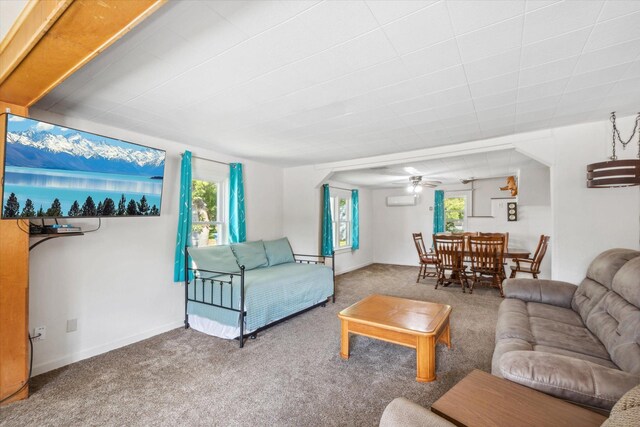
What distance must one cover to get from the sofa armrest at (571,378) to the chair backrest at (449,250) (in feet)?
11.9

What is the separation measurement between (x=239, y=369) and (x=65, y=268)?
1.79 metres

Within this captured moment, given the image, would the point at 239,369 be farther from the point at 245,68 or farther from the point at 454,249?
the point at 454,249

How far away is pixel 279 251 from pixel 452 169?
11.1 ft

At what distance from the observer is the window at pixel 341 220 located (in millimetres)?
6555

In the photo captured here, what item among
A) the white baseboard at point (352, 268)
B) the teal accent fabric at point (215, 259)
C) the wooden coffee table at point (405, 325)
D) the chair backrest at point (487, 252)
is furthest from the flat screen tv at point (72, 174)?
the chair backrest at point (487, 252)

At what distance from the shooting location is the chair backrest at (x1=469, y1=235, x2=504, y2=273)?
444cm

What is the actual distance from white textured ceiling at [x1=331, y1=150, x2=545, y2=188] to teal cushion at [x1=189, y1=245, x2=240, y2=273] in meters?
2.51

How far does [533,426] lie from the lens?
1029 mm

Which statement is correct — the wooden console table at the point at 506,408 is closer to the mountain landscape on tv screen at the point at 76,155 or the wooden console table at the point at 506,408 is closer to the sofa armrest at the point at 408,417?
the sofa armrest at the point at 408,417

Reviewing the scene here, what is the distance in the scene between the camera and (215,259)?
134 inches

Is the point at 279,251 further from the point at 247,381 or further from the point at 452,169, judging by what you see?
the point at 452,169

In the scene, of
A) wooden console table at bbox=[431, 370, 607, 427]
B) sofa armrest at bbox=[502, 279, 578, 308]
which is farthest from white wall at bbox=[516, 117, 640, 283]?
wooden console table at bbox=[431, 370, 607, 427]

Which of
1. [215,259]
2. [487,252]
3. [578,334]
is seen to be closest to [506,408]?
[578,334]

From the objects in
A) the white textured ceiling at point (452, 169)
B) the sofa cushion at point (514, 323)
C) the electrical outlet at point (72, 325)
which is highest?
the white textured ceiling at point (452, 169)
